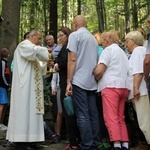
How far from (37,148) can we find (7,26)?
3674mm

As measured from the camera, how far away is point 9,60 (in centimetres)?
844

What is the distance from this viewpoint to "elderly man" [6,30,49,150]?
539cm

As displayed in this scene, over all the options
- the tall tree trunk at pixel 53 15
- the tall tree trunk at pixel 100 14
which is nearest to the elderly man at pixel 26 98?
the tall tree trunk at pixel 53 15

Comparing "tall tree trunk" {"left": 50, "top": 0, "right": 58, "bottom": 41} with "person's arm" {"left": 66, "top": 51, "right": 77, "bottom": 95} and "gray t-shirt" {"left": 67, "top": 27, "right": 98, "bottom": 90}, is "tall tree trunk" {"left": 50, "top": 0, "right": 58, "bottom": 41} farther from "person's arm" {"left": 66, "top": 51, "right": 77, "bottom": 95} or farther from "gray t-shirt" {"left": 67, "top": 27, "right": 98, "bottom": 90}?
"person's arm" {"left": 66, "top": 51, "right": 77, "bottom": 95}

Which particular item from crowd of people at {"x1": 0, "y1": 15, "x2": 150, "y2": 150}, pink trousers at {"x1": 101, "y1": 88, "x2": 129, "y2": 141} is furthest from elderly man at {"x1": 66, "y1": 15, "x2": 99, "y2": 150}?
pink trousers at {"x1": 101, "y1": 88, "x2": 129, "y2": 141}

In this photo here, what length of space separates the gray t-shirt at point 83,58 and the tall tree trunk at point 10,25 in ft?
11.3

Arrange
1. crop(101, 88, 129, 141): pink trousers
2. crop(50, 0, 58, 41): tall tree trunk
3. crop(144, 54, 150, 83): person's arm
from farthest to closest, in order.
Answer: crop(50, 0, 58, 41): tall tree trunk, crop(101, 88, 129, 141): pink trousers, crop(144, 54, 150, 83): person's arm

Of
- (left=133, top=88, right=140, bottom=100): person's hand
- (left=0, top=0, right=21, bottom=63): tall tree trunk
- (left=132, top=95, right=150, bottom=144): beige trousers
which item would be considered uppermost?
(left=0, top=0, right=21, bottom=63): tall tree trunk

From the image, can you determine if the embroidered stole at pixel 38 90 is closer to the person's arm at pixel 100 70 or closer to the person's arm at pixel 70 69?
the person's arm at pixel 70 69

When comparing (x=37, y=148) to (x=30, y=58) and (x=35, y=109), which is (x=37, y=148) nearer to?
(x=35, y=109)

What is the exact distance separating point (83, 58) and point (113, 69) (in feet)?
1.62

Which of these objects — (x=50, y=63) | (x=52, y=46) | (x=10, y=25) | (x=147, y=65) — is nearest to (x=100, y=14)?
(x=10, y=25)

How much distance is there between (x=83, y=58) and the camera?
516 cm

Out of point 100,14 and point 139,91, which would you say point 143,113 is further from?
point 100,14
